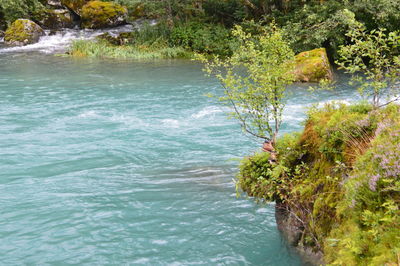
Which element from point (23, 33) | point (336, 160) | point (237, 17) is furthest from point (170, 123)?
point (23, 33)

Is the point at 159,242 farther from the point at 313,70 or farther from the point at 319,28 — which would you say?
the point at 319,28

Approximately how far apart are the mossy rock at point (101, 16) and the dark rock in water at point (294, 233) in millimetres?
30406

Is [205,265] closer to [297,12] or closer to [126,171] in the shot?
[126,171]

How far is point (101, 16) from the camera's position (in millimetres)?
33344

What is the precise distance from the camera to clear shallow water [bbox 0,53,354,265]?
19.8ft

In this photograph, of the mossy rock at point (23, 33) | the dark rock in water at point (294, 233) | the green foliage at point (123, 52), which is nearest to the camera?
the dark rock in water at point (294, 233)

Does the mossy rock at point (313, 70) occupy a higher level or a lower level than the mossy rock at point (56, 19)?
lower

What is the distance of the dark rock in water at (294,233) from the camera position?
5.01 meters

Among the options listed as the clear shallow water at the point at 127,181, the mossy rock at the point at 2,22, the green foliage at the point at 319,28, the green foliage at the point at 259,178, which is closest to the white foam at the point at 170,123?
the clear shallow water at the point at 127,181

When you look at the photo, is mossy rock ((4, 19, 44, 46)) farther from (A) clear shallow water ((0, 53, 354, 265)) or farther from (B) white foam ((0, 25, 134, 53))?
(A) clear shallow water ((0, 53, 354, 265))

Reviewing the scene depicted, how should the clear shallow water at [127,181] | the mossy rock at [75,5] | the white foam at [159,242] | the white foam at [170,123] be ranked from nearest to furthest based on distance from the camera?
Answer: the clear shallow water at [127,181] < the white foam at [159,242] < the white foam at [170,123] < the mossy rock at [75,5]

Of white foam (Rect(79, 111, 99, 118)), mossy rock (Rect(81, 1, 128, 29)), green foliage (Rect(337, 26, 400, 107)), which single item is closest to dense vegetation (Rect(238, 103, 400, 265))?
green foliage (Rect(337, 26, 400, 107))

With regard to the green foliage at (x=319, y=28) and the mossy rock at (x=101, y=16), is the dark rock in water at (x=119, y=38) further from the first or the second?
the green foliage at (x=319, y=28)

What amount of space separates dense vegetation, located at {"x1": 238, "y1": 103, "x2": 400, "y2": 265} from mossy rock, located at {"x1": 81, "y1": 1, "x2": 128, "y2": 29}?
29.6 m
